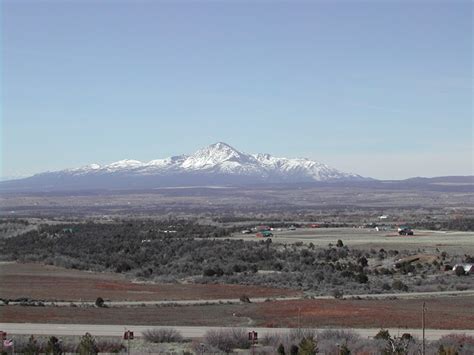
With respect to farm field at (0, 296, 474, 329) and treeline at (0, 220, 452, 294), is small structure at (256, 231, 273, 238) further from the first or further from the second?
farm field at (0, 296, 474, 329)

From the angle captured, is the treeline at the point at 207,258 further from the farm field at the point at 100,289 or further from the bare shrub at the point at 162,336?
the bare shrub at the point at 162,336

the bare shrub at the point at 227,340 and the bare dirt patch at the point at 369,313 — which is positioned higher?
the bare shrub at the point at 227,340

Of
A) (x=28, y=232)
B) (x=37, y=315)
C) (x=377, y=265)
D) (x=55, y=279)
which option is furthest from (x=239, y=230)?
(x=37, y=315)

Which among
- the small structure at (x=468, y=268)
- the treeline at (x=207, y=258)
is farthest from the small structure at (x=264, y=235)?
the small structure at (x=468, y=268)

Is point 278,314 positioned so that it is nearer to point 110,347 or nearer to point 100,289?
point 110,347

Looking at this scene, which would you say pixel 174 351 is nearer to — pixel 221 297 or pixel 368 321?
pixel 368 321
